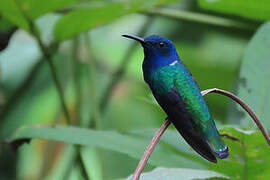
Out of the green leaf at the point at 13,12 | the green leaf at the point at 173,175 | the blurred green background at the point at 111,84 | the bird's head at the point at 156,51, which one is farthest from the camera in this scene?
the green leaf at the point at 13,12

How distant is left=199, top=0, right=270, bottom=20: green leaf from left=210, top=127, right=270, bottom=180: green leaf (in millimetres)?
735

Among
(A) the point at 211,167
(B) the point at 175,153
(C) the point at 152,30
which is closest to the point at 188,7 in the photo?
(C) the point at 152,30

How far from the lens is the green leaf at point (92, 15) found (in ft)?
5.83

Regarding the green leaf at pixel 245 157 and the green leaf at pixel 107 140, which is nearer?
the green leaf at pixel 245 157

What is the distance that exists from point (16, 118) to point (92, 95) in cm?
58

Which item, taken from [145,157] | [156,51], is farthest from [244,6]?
[145,157]

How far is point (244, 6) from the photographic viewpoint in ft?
6.42

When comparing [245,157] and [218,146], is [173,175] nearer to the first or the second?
[218,146]

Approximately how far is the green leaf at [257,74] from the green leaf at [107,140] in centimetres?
25

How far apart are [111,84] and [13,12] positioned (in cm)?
112

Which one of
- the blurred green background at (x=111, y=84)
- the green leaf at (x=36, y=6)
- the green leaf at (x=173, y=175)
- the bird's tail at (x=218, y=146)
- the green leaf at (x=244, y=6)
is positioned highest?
the green leaf at (x=36, y=6)

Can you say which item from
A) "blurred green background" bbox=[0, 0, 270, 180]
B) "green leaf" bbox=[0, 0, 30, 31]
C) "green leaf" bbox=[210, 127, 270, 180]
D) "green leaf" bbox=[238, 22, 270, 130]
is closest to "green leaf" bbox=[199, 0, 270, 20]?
"blurred green background" bbox=[0, 0, 270, 180]

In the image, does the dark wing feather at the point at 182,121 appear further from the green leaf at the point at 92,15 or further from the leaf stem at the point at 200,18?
the leaf stem at the point at 200,18

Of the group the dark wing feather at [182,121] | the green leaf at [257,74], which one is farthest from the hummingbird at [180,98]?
the green leaf at [257,74]
